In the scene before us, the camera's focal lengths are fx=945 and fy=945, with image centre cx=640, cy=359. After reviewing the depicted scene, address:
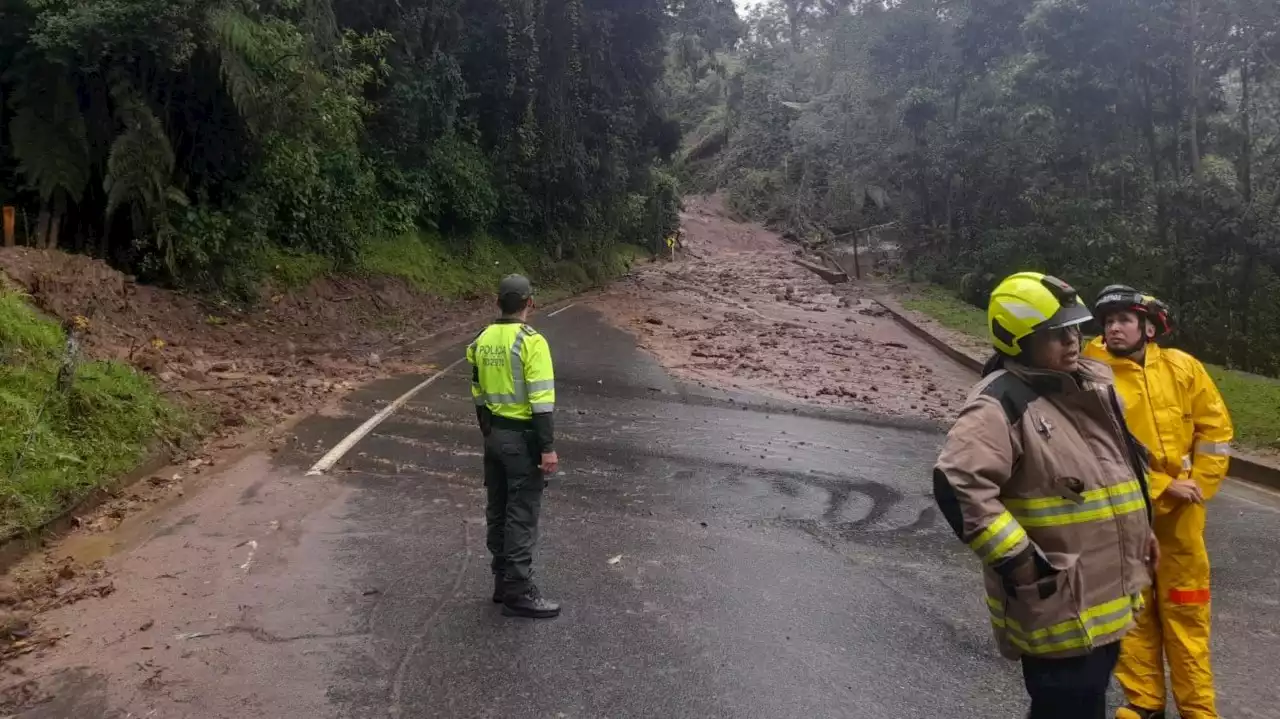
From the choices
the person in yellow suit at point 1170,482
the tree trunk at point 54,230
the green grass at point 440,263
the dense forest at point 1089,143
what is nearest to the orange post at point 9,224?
the tree trunk at point 54,230

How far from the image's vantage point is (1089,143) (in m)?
25.6

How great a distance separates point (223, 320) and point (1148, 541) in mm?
14664

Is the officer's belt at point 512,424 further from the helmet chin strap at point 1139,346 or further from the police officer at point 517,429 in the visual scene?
the helmet chin strap at point 1139,346

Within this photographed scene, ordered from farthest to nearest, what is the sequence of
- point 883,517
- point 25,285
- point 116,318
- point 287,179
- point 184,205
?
point 287,179, point 184,205, point 116,318, point 25,285, point 883,517

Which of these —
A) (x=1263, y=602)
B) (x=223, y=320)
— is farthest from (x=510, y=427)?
(x=223, y=320)

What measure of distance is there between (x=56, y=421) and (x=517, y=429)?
184 inches

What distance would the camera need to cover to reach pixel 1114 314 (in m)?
4.26

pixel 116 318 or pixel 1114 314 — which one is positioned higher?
pixel 1114 314

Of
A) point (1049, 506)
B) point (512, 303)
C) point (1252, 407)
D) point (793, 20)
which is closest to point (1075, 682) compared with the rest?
point (1049, 506)

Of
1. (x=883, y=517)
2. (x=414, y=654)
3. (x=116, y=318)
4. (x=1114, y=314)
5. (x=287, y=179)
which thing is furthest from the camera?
(x=287, y=179)

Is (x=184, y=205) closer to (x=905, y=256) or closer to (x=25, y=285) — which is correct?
(x=25, y=285)

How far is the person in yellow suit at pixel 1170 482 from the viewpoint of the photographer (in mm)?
4043

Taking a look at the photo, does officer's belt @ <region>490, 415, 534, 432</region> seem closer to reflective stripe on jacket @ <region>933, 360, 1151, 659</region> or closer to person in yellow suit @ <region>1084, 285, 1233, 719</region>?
reflective stripe on jacket @ <region>933, 360, 1151, 659</region>

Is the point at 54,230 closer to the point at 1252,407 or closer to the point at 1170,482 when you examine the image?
the point at 1170,482
